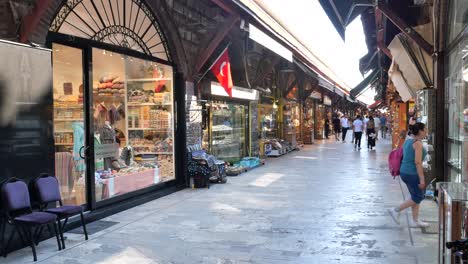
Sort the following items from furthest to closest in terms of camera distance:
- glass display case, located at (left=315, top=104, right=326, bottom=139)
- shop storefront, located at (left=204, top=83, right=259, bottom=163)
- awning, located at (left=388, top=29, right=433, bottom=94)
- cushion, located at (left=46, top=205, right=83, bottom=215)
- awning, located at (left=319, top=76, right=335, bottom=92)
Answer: glass display case, located at (left=315, top=104, right=326, bottom=139) < awning, located at (left=319, top=76, right=335, bottom=92) < shop storefront, located at (left=204, top=83, right=259, bottom=163) < awning, located at (left=388, top=29, right=433, bottom=94) < cushion, located at (left=46, top=205, right=83, bottom=215)

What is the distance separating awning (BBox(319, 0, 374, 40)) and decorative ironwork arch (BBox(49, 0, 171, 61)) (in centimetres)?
336

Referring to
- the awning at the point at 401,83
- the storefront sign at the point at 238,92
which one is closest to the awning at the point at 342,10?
the awning at the point at 401,83

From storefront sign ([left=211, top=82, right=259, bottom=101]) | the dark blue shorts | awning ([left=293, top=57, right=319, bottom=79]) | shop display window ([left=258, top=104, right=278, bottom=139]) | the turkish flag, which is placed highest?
awning ([left=293, top=57, right=319, bottom=79])

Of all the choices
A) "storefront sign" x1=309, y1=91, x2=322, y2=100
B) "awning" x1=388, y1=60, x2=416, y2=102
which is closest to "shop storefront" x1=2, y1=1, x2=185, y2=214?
"awning" x1=388, y1=60, x2=416, y2=102

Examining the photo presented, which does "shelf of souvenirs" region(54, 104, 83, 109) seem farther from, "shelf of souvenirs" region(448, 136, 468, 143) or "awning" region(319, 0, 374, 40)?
"shelf of souvenirs" region(448, 136, 468, 143)

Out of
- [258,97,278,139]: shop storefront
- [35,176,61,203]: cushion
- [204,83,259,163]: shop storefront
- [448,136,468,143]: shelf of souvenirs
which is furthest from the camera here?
[258,97,278,139]: shop storefront

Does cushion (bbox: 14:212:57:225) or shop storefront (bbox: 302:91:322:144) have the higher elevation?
shop storefront (bbox: 302:91:322:144)

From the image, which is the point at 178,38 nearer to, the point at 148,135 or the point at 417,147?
the point at 148,135

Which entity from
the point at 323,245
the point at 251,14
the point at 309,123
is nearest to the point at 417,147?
the point at 323,245

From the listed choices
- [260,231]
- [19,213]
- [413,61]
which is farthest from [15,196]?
[413,61]

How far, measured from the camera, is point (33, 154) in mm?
5598

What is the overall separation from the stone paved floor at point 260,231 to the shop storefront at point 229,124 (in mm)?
2995

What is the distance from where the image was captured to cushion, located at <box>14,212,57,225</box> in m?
4.86

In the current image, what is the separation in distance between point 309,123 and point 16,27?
2126 centimetres
